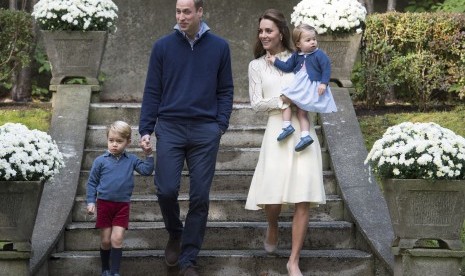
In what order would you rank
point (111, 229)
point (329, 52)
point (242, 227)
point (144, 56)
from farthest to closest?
point (144, 56) → point (329, 52) → point (242, 227) → point (111, 229)

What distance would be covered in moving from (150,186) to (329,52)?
2439 mm

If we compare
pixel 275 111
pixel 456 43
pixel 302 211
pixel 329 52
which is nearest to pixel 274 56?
pixel 275 111

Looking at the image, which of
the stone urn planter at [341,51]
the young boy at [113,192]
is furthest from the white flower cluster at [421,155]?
the stone urn planter at [341,51]

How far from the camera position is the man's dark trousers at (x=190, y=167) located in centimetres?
780

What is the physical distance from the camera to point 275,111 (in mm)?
8180

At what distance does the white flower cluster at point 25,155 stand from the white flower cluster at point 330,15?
3612 mm

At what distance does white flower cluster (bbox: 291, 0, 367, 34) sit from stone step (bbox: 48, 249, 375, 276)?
2983 mm

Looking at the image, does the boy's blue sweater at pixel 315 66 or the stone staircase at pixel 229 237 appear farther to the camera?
the stone staircase at pixel 229 237

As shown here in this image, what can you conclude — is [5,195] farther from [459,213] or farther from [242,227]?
[459,213]

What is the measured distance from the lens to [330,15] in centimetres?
1069

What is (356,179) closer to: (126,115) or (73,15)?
(126,115)

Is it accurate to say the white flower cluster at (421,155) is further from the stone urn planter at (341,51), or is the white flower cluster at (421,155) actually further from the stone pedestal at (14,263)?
the stone urn planter at (341,51)

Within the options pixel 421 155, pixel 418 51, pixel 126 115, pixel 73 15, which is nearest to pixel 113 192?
pixel 421 155

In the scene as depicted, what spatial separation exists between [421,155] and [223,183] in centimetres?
242
